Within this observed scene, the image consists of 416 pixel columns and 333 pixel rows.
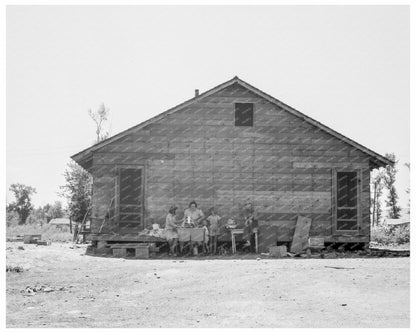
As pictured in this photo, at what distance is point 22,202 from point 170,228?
85222 mm

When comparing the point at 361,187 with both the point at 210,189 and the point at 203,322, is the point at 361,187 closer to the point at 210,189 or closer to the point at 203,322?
the point at 210,189

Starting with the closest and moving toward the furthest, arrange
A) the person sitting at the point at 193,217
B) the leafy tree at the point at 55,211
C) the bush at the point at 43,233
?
the person sitting at the point at 193,217
the bush at the point at 43,233
the leafy tree at the point at 55,211

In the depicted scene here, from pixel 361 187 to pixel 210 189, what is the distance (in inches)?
241

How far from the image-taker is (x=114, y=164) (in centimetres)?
2138

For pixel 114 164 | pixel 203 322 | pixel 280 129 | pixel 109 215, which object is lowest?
pixel 203 322

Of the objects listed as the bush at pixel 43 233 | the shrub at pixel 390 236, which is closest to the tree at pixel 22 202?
the bush at pixel 43 233

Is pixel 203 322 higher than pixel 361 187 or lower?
lower

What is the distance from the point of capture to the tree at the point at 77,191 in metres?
47.6

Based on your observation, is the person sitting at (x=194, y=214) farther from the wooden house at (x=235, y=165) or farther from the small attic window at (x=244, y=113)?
the small attic window at (x=244, y=113)

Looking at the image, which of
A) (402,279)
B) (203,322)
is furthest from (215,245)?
(203,322)

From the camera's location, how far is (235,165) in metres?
21.7

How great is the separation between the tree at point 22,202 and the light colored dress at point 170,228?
78864 mm

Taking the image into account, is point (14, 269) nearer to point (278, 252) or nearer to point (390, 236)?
point (278, 252)

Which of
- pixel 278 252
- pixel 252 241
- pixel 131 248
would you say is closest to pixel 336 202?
pixel 252 241
